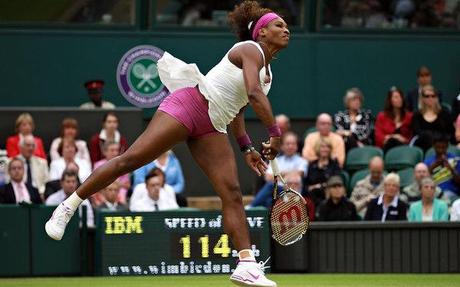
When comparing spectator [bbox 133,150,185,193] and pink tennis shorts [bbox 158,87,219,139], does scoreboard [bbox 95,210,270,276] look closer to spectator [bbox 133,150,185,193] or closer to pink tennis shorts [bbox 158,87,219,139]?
spectator [bbox 133,150,185,193]

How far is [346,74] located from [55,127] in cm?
413

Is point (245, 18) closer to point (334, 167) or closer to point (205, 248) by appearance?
point (205, 248)

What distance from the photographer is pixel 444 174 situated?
1395 cm

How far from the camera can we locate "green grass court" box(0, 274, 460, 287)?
10508mm

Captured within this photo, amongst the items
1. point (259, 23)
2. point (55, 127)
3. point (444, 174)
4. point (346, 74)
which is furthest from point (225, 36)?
point (259, 23)

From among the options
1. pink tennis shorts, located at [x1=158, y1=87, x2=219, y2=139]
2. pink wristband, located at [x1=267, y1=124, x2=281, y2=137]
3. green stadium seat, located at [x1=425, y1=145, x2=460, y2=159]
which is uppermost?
pink tennis shorts, located at [x1=158, y1=87, x2=219, y2=139]

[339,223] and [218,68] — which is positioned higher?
[218,68]

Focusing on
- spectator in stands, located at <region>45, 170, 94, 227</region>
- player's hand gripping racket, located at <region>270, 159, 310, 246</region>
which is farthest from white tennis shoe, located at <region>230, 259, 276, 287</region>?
spectator in stands, located at <region>45, 170, 94, 227</region>

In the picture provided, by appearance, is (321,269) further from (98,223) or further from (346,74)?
(346,74)

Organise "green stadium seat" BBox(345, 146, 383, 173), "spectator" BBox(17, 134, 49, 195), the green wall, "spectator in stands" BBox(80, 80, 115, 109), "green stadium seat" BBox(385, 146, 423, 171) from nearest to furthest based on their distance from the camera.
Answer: "spectator" BBox(17, 134, 49, 195) → "green stadium seat" BBox(385, 146, 423, 171) → "green stadium seat" BBox(345, 146, 383, 173) → "spectator in stands" BBox(80, 80, 115, 109) → the green wall

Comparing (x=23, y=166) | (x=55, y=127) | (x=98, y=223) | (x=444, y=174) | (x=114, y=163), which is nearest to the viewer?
(x=114, y=163)

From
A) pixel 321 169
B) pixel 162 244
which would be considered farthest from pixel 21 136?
pixel 321 169

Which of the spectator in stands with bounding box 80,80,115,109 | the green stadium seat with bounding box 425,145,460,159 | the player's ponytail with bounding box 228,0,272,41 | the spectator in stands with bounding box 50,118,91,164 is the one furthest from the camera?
the spectator in stands with bounding box 80,80,115,109

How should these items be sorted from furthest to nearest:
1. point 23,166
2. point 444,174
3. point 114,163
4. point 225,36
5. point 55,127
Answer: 1. point 225,36
2. point 55,127
3. point 444,174
4. point 23,166
5. point 114,163
